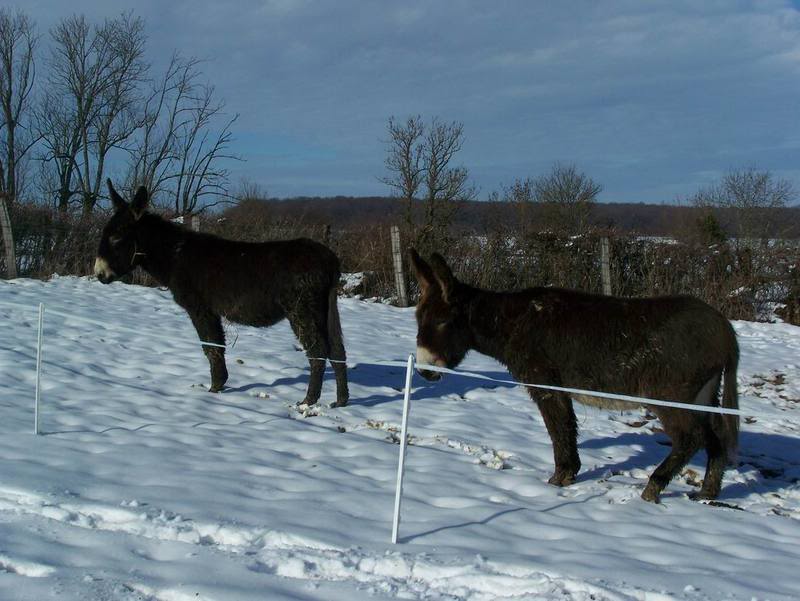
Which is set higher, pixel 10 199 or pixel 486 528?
pixel 10 199

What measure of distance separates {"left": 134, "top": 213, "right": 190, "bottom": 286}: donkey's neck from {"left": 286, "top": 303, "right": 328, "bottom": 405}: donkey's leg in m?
1.73

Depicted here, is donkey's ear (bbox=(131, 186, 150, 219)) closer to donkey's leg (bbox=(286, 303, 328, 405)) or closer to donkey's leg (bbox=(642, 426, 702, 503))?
donkey's leg (bbox=(286, 303, 328, 405))

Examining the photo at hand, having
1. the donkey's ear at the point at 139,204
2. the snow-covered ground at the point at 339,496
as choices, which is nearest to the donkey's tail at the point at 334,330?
the snow-covered ground at the point at 339,496

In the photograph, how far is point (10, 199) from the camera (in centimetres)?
1655

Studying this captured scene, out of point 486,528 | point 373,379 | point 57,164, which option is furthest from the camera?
A: point 57,164

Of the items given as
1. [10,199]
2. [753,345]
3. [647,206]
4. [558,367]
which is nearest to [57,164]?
[10,199]

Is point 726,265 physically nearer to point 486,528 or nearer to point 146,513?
point 486,528

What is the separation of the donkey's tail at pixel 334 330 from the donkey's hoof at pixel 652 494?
376 centimetres

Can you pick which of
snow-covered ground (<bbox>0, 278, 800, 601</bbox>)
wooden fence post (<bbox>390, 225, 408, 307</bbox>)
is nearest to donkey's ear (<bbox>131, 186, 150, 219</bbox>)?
snow-covered ground (<bbox>0, 278, 800, 601</bbox>)

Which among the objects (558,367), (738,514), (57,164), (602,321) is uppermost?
(57,164)

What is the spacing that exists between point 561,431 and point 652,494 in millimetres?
809

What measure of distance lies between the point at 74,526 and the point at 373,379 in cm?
556

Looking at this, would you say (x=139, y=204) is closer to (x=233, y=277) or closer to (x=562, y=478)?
(x=233, y=277)

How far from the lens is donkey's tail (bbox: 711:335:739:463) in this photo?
5441mm
